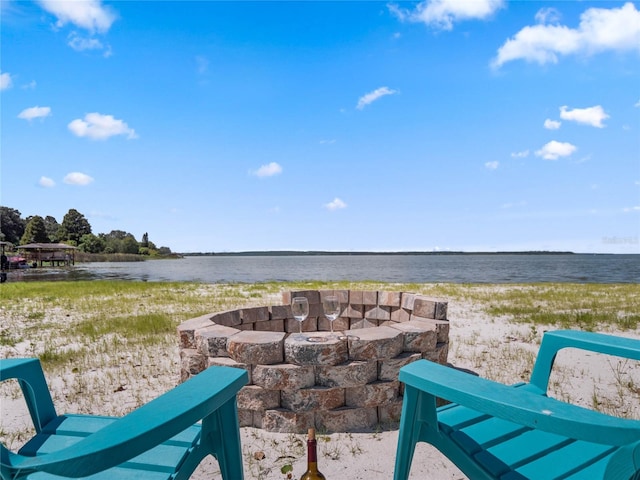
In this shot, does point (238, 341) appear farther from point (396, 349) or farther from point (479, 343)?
point (479, 343)

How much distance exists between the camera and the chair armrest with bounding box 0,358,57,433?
6.02ft

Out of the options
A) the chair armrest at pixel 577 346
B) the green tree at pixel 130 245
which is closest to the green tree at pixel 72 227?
the green tree at pixel 130 245

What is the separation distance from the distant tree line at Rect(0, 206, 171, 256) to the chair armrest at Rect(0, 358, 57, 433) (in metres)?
55.8

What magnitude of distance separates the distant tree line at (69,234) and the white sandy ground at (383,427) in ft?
176

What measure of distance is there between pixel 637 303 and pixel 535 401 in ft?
39.2

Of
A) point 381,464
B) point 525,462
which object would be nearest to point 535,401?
point 525,462

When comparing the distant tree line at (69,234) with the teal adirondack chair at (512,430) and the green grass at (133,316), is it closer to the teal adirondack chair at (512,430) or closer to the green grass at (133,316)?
the green grass at (133,316)

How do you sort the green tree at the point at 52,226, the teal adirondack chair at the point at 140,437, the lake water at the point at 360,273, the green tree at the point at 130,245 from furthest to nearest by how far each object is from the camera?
the green tree at the point at 130,245, the green tree at the point at 52,226, the lake water at the point at 360,273, the teal adirondack chair at the point at 140,437

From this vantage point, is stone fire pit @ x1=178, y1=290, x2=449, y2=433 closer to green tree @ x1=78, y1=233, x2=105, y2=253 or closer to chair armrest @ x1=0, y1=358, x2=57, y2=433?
chair armrest @ x1=0, y1=358, x2=57, y2=433

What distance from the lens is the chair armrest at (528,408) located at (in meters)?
1.08

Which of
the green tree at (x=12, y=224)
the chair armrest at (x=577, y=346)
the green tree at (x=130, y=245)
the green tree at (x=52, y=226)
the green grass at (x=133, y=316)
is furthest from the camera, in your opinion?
the green tree at (x=130, y=245)

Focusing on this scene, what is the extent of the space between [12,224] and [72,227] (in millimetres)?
14190

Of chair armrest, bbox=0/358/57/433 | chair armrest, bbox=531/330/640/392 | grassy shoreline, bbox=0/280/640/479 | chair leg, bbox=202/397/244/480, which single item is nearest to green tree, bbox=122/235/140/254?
grassy shoreline, bbox=0/280/640/479

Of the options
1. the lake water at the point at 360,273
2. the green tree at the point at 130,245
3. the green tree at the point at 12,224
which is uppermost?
the green tree at the point at 12,224
